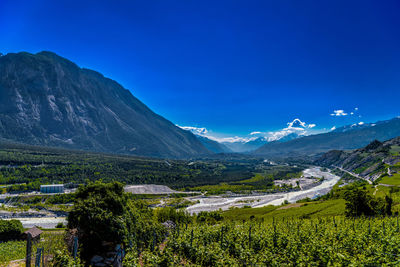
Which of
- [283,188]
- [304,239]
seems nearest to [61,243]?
[304,239]

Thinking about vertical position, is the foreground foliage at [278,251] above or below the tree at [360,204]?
above

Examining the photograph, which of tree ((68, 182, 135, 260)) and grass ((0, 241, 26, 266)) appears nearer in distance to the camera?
tree ((68, 182, 135, 260))

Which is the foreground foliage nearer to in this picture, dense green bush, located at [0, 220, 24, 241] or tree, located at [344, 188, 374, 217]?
tree, located at [344, 188, 374, 217]

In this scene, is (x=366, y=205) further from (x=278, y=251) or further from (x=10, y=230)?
(x=10, y=230)

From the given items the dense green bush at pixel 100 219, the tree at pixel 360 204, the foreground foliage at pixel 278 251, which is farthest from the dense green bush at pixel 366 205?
the dense green bush at pixel 100 219

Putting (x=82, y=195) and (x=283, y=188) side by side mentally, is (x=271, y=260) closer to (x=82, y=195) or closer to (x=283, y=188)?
(x=82, y=195)

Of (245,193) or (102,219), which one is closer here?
(102,219)

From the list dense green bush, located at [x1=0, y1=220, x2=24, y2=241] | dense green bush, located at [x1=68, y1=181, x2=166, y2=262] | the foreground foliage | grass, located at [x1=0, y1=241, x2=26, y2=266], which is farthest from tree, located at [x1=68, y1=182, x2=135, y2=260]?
dense green bush, located at [x1=0, y1=220, x2=24, y2=241]

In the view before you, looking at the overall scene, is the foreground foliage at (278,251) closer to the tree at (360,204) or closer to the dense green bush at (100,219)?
the dense green bush at (100,219)
